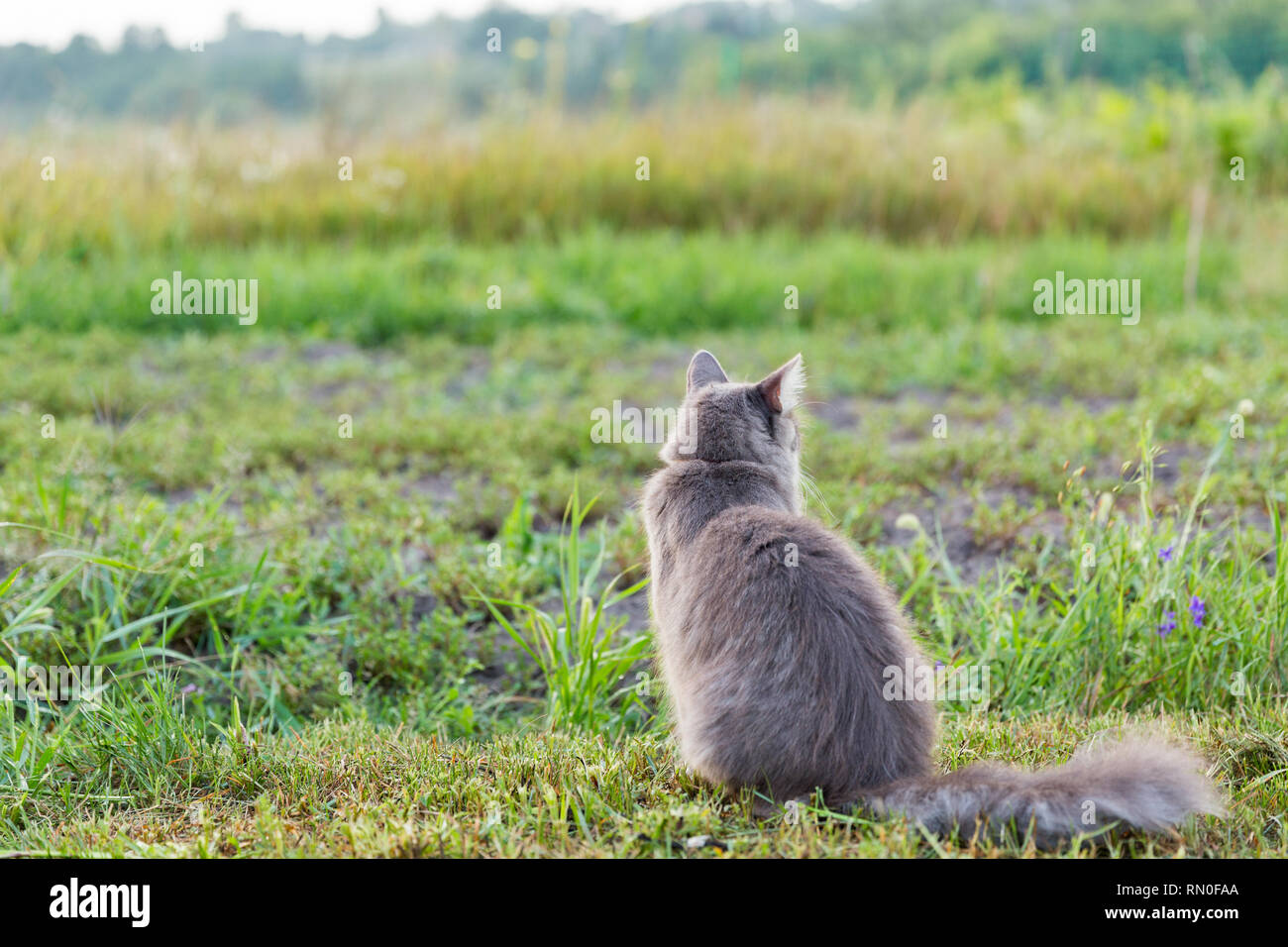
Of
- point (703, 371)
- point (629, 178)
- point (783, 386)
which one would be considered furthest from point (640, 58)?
point (783, 386)

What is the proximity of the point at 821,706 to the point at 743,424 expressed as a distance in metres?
0.92

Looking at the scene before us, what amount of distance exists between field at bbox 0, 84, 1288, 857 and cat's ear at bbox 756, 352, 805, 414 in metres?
0.87

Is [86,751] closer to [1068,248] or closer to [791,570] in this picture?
[791,570]

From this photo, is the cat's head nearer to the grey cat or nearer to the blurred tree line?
the grey cat

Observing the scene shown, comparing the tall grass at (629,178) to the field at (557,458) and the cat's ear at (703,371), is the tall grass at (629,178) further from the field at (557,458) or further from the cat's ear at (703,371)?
the cat's ear at (703,371)

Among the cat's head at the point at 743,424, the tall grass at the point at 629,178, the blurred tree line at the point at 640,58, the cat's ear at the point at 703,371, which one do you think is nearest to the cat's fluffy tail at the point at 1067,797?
the cat's head at the point at 743,424

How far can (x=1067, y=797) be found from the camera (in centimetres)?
244

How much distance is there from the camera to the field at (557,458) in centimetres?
302

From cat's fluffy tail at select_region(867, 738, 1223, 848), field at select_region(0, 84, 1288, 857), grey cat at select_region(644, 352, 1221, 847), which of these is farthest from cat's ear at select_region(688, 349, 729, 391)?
cat's fluffy tail at select_region(867, 738, 1223, 848)

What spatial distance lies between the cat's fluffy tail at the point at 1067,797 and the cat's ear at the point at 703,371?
1.39 m

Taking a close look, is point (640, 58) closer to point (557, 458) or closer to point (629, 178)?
point (629, 178)

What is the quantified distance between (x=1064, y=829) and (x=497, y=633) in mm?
2249

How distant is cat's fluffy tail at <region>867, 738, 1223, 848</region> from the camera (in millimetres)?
2432
